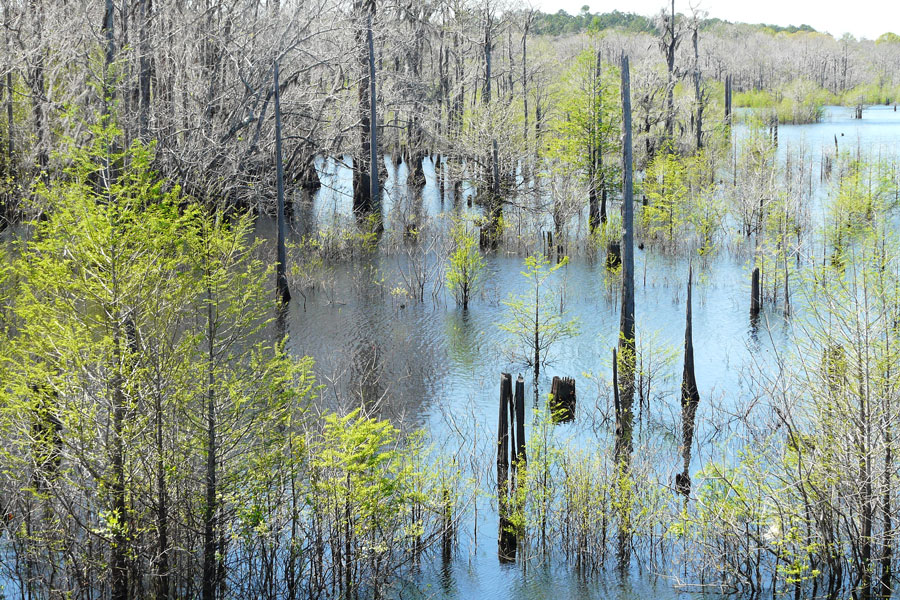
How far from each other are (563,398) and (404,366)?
4.63 meters

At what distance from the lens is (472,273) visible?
2598 centimetres

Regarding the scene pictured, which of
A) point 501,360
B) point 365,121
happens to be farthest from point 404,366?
point 365,121

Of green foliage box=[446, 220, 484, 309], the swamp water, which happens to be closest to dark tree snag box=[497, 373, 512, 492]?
the swamp water

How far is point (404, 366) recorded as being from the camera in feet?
68.6

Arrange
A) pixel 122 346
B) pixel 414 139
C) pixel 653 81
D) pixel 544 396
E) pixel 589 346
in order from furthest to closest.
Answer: pixel 414 139
pixel 653 81
pixel 589 346
pixel 544 396
pixel 122 346

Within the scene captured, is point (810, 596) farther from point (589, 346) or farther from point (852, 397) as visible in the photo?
point (589, 346)

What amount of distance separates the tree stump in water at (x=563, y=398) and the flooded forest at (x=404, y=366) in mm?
89

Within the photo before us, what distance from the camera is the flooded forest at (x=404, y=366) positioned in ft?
35.2

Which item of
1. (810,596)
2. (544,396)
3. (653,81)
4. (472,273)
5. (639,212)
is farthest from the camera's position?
(653,81)

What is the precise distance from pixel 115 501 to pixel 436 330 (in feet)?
45.2

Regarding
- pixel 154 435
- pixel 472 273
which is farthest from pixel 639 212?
pixel 154 435

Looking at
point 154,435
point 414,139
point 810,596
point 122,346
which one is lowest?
point 810,596

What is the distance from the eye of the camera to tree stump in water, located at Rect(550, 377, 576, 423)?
17531 millimetres

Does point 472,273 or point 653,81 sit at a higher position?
point 653,81
